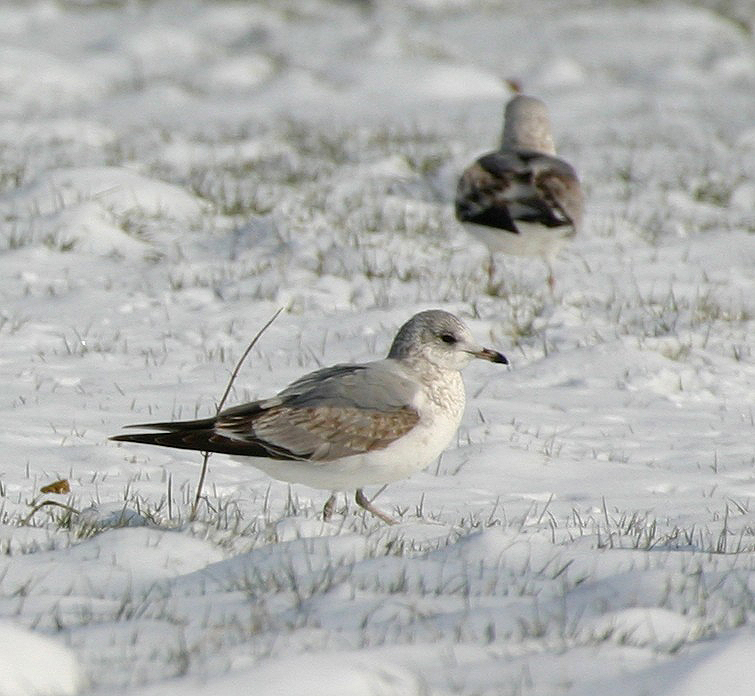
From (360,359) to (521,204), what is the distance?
2.20m

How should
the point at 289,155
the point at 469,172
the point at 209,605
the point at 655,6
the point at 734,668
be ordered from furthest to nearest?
the point at 655,6 < the point at 289,155 < the point at 469,172 < the point at 209,605 < the point at 734,668

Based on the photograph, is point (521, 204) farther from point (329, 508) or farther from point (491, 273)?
point (329, 508)

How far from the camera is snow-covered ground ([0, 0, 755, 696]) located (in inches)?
169

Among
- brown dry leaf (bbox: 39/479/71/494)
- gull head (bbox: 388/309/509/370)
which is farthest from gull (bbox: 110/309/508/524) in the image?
brown dry leaf (bbox: 39/479/71/494)

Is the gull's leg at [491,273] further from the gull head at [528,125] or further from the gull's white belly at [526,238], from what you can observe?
the gull head at [528,125]

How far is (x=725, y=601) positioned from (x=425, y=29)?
89.6 ft

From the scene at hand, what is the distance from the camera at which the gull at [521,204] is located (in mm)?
10844

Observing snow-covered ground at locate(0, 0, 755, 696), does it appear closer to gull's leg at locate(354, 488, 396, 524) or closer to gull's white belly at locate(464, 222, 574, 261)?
gull's leg at locate(354, 488, 396, 524)

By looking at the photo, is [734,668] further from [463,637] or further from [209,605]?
[209,605]

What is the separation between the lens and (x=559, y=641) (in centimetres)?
435

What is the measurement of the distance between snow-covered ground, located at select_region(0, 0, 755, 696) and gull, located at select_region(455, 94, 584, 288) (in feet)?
1.14

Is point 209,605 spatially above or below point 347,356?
above

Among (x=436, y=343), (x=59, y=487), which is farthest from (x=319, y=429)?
(x=59, y=487)

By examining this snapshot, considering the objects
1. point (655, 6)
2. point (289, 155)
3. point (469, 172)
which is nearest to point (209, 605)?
point (469, 172)
